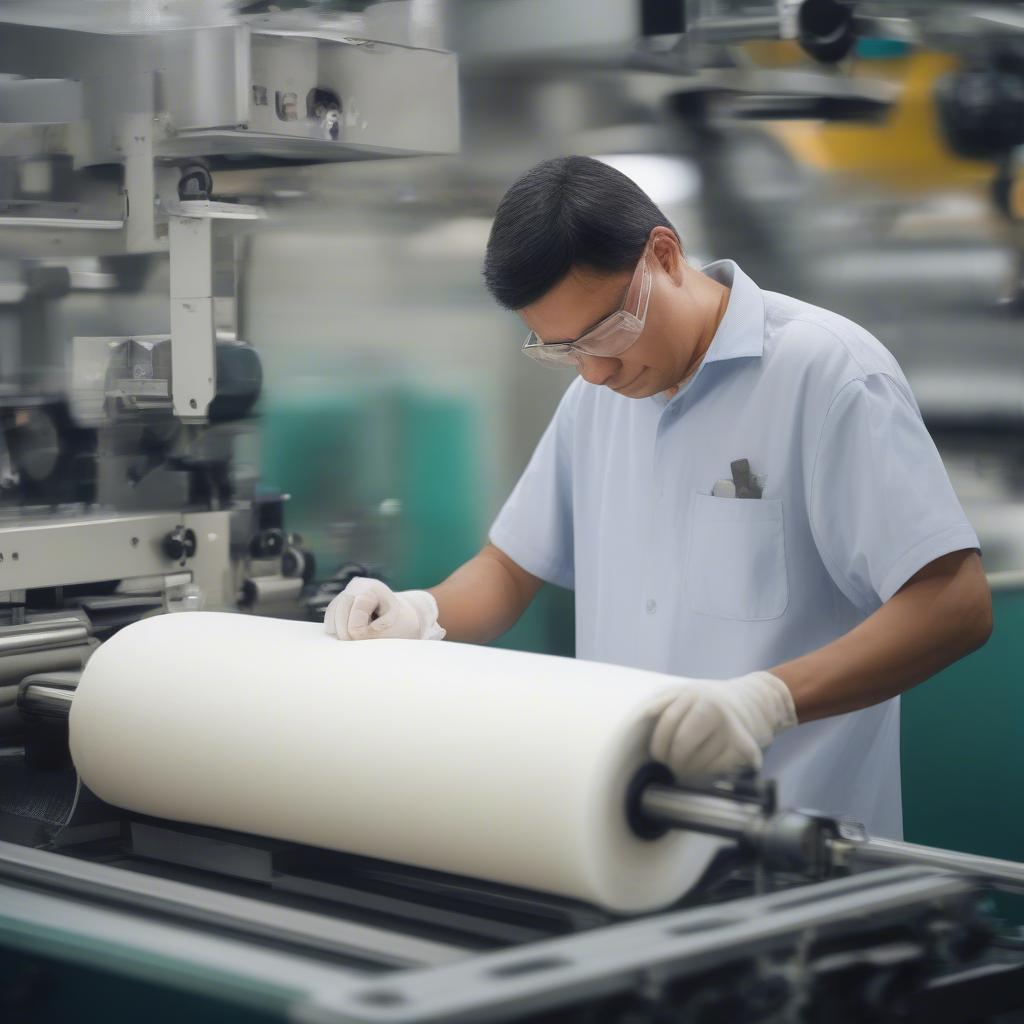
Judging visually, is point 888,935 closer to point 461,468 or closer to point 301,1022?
point 301,1022

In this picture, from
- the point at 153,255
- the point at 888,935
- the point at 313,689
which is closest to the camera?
the point at 888,935

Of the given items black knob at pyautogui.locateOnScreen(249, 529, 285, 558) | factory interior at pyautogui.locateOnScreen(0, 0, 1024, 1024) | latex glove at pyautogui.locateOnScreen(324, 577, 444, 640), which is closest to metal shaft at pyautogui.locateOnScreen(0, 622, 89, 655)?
factory interior at pyautogui.locateOnScreen(0, 0, 1024, 1024)

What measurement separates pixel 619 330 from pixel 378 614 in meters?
0.42

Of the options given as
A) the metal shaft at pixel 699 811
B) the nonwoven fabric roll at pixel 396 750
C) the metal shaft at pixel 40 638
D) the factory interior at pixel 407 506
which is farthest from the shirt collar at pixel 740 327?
the metal shaft at pixel 40 638

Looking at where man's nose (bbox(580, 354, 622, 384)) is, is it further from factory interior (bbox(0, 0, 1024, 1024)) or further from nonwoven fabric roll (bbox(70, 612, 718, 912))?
nonwoven fabric roll (bbox(70, 612, 718, 912))

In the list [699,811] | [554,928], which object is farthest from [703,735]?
[554,928]

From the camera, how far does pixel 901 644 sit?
1.61 metres

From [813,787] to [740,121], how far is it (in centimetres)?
190

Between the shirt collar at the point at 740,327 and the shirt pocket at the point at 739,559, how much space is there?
0.17 meters

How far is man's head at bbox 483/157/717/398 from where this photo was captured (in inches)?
64.7

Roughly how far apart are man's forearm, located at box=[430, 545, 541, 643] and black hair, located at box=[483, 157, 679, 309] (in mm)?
467

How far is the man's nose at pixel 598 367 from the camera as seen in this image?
5.74 feet

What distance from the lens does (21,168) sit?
2332mm

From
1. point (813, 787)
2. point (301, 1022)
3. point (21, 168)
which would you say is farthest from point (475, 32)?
point (301, 1022)
